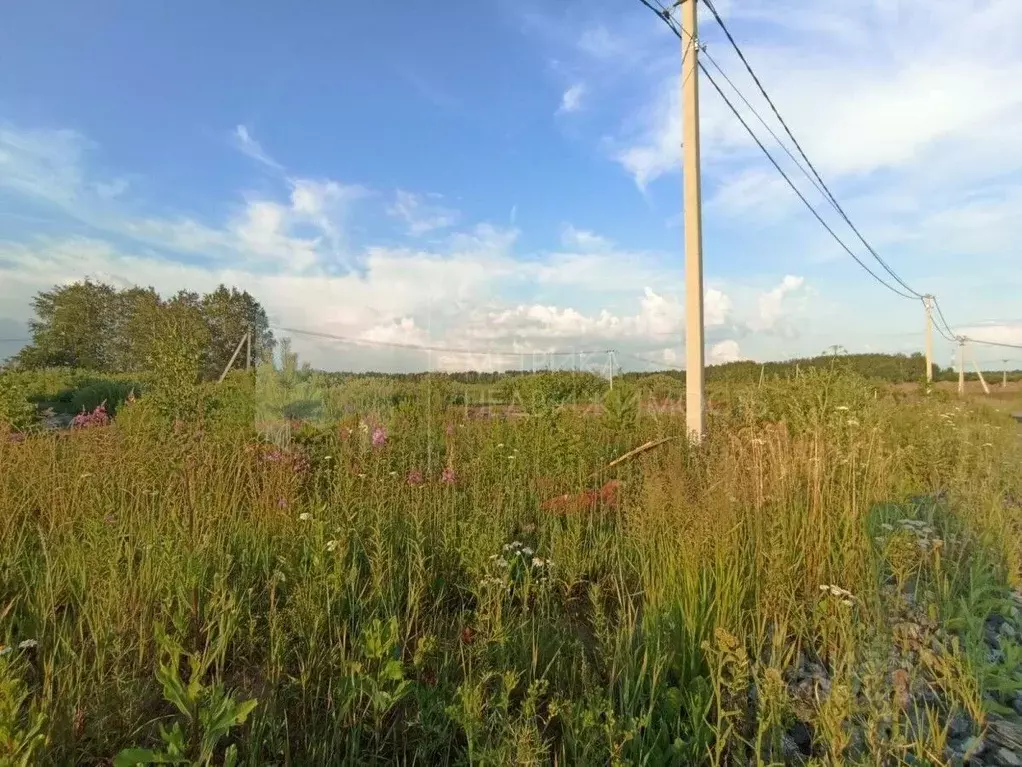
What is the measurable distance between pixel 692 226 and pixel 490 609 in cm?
552

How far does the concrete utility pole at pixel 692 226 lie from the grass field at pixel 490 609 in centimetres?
166

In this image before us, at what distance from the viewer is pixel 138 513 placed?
330 cm

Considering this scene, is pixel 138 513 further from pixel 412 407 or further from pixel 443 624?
pixel 412 407

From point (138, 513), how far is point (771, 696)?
329cm

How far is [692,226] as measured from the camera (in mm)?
6602

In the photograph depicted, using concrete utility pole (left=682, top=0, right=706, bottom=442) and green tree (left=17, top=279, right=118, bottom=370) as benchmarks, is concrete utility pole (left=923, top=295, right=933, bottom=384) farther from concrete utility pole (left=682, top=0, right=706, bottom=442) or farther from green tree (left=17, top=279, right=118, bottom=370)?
green tree (left=17, top=279, right=118, bottom=370)

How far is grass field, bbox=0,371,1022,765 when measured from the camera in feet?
5.68

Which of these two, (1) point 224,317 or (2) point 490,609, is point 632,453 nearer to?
(2) point 490,609

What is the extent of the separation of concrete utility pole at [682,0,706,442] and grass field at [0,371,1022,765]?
1.66 m

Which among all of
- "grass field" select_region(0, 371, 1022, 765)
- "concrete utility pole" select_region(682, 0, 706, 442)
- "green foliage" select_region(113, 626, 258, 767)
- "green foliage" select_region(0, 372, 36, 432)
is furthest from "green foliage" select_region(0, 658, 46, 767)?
"green foliage" select_region(0, 372, 36, 432)

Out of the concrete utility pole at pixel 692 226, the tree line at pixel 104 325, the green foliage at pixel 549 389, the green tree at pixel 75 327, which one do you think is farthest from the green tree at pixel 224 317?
the concrete utility pole at pixel 692 226

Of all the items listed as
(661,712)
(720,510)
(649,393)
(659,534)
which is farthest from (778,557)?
(649,393)

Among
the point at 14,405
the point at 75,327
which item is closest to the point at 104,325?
the point at 75,327

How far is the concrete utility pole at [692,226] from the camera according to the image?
6.45 metres
